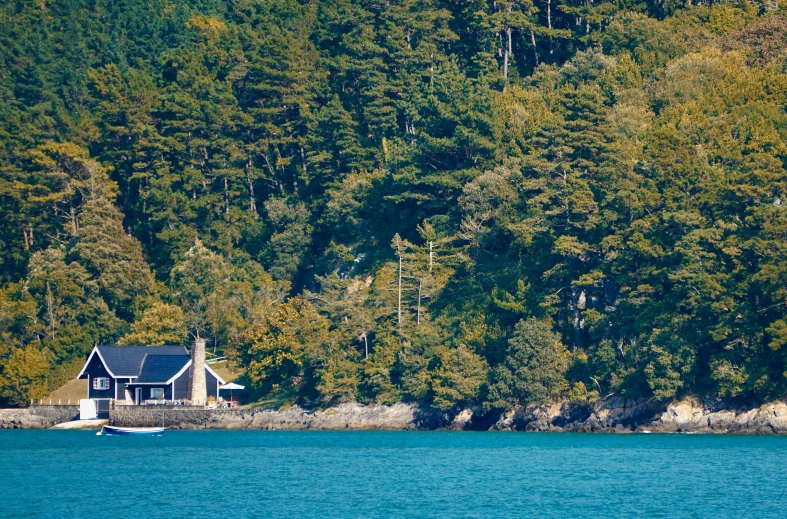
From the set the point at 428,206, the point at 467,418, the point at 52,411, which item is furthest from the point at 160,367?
the point at 467,418

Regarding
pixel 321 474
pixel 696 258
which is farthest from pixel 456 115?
pixel 321 474

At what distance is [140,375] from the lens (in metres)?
89.4

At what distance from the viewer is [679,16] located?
105 metres

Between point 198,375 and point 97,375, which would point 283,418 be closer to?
point 198,375

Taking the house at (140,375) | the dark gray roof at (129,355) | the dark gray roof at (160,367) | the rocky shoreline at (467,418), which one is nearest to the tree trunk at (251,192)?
the dark gray roof at (129,355)

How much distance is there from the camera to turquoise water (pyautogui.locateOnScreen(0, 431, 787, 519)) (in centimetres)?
4509

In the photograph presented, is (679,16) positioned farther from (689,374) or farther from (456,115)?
(689,374)

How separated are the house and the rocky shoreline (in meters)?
2.97

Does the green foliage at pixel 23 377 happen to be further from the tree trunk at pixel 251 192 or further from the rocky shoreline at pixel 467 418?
the tree trunk at pixel 251 192

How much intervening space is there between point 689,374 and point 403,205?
100 feet

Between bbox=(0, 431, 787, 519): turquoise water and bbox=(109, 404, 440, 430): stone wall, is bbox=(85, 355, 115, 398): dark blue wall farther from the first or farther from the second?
bbox=(0, 431, 787, 519): turquoise water

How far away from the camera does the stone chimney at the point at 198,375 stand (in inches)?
3359

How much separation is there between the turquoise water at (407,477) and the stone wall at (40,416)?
1472cm

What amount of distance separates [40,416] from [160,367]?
917 cm
